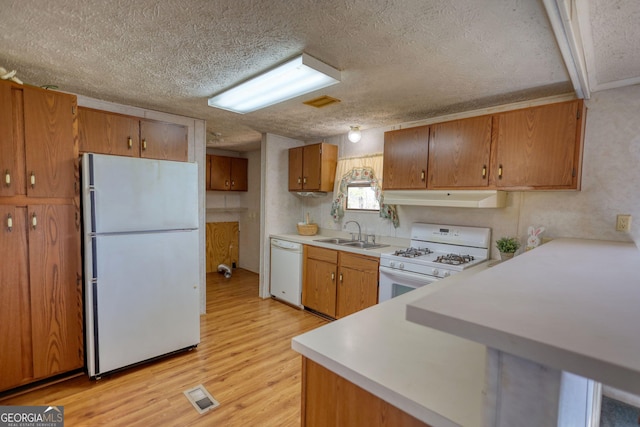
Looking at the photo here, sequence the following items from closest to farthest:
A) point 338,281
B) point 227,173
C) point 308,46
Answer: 1. point 308,46
2. point 338,281
3. point 227,173

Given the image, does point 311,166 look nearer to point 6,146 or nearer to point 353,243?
point 353,243

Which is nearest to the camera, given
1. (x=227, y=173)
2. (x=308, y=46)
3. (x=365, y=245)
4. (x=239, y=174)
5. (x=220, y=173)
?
(x=308, y=46)

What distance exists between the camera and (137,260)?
2316 millimetres

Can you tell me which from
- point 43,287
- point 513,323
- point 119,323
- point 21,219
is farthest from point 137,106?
point 513,323

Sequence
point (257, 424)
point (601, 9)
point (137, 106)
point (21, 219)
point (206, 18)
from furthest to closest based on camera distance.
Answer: point (137, 106)
point (21, 219)
point (257, 424)
point (206, 18)
point (601, 9)

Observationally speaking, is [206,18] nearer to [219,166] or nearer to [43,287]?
[43,287]

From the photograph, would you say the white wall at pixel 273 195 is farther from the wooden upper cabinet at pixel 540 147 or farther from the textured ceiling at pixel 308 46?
the wooden upper cabinet at pixel 540 147

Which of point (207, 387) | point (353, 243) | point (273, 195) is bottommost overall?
point (207, 387)

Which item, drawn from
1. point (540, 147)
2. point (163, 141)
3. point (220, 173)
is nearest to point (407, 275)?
point (540, 147)

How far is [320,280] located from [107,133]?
2561mm

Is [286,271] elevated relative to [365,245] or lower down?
lower down

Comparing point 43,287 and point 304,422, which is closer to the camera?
point 304,422

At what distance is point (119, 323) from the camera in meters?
2.24

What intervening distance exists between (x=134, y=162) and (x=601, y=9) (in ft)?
9.44
